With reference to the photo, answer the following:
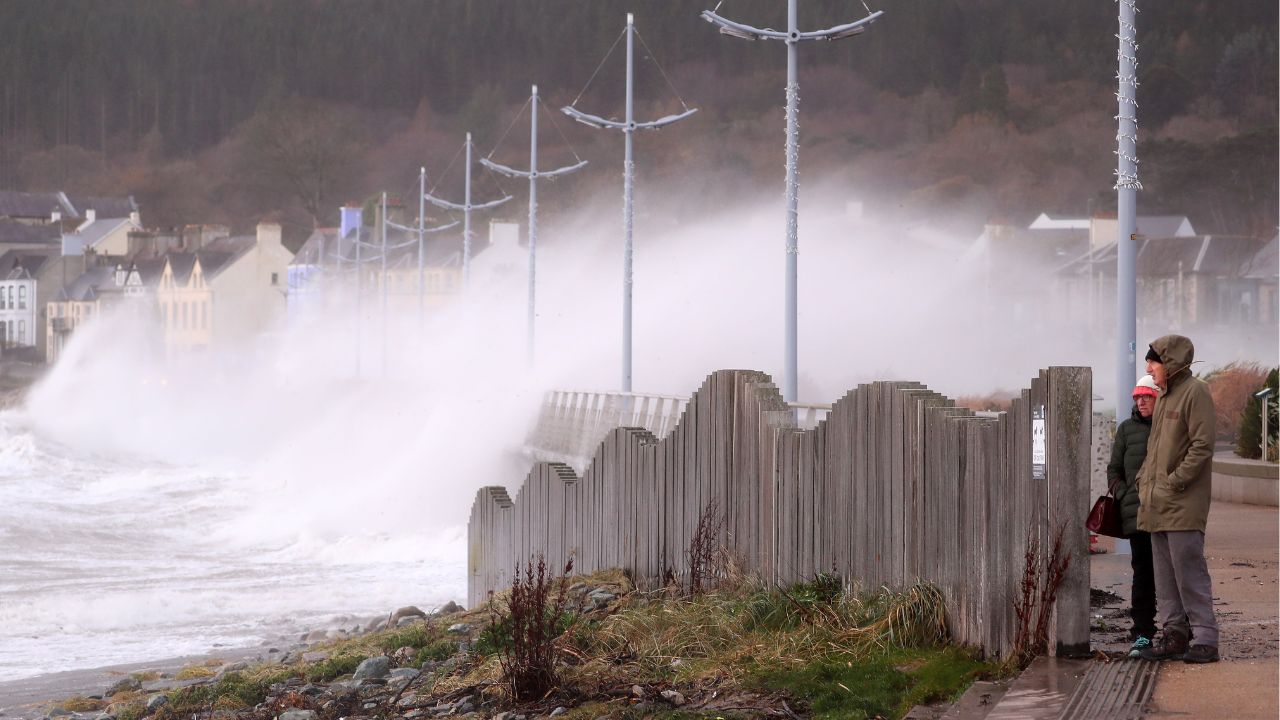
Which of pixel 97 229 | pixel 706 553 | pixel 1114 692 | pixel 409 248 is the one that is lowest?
pixel 1114 692

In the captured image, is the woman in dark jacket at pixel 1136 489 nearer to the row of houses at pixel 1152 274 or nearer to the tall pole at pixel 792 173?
the tall pole at pixel 792 173

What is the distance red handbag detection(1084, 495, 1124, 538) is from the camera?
9328 millimetres

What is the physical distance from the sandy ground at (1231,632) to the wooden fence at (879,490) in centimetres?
83

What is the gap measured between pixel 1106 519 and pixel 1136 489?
0.83ft

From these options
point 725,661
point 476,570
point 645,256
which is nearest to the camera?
point 725,661

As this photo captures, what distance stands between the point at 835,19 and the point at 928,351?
2279 inches

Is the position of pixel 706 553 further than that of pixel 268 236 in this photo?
No

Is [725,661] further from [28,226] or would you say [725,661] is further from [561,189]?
[28,226]

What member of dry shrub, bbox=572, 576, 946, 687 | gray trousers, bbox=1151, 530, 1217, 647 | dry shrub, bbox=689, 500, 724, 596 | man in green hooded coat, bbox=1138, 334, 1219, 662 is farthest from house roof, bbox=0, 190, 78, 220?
A: gray trousers, bbox=1151, 530, 1217, 647

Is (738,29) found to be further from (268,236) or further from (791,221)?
(268,236)

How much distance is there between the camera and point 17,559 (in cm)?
3275

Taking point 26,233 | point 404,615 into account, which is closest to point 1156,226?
point 404,615

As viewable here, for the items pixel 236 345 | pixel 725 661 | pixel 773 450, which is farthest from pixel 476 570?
pixel 236 345

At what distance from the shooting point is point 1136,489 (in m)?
9.45
